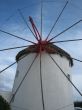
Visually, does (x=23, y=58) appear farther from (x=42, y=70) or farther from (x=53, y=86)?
(x=53, y=86)

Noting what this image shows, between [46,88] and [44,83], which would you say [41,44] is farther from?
[46,88]

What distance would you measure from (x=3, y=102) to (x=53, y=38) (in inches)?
241

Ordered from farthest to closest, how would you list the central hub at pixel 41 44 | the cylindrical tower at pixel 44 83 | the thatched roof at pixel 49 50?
the thatched roof at pixel 49 50 → the cylindrical tower at pixel 44 83 → the central hub at pixel 41 44

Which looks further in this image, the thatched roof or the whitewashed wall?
the thatched roof

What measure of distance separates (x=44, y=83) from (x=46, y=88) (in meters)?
0.42

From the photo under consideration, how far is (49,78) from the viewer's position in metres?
18.6

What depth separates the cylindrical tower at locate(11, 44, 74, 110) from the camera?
18094 mm

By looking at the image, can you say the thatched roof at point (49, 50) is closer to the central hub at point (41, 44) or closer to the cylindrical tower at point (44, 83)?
the cylindrical tower at point (44, 83)

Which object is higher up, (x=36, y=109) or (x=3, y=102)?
(x=3, y=102)

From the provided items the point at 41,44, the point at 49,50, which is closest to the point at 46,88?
the point at 49,50

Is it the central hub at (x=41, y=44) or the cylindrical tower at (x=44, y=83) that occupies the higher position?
the central hub at (x=41, y=44)

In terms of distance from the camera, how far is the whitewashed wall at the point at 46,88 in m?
18.1

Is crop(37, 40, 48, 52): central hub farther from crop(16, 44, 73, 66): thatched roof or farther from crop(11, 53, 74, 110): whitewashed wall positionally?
crop(11, 53, 74, 110): whitewashed wall

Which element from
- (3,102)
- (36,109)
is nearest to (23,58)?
(36,109)
